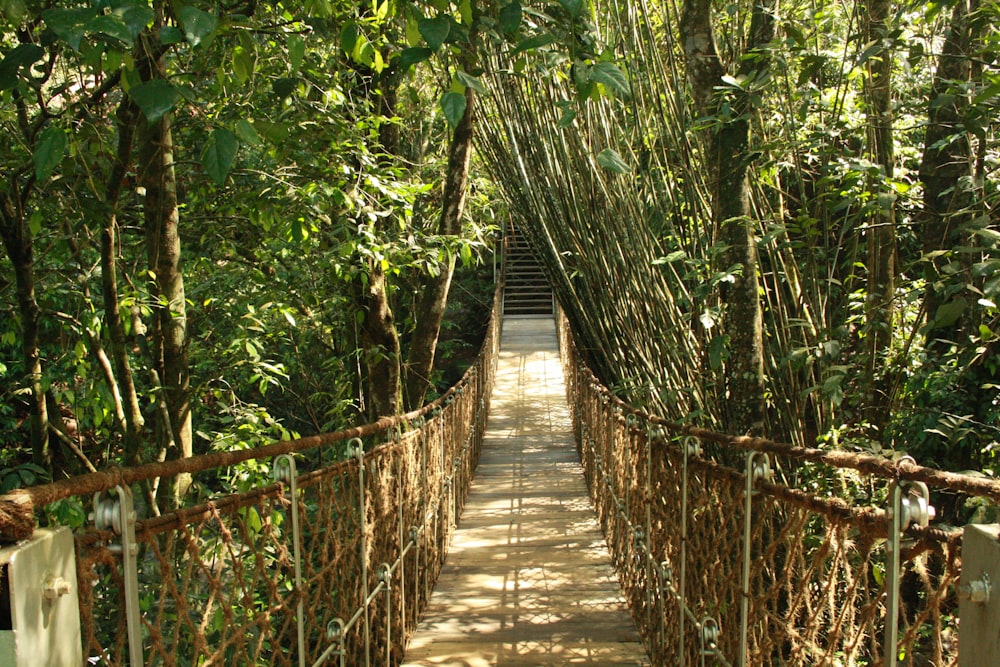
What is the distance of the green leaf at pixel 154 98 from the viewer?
3.82 feet

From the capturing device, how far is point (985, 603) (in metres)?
1.01

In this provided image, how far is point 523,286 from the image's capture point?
55.6 feet

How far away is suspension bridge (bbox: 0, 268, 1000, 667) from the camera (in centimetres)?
115

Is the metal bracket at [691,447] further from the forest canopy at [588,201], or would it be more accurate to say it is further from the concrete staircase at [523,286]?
the concrete staircase at [523,286]

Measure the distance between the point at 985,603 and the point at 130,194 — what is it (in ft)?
10.6

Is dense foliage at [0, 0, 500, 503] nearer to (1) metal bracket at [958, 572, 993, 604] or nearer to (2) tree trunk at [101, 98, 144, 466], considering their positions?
(2) tree trunk at [101, 98, 144, 466]

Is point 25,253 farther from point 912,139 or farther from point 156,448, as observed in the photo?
point 912,139

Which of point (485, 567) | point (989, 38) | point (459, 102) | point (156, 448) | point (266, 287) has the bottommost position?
point (485, 567)

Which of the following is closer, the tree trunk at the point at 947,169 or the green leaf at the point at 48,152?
the green leaf at the point at 48,152

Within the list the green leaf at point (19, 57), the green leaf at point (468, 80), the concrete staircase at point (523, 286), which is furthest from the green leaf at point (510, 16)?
the concrete staircase at point (523, 286)

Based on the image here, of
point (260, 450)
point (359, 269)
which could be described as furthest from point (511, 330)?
point (260, 450)

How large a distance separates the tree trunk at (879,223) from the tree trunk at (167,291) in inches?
88.5

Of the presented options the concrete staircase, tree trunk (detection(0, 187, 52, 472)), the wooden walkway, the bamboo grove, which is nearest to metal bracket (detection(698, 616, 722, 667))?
the bamboo grove

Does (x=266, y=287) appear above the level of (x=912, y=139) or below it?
below
